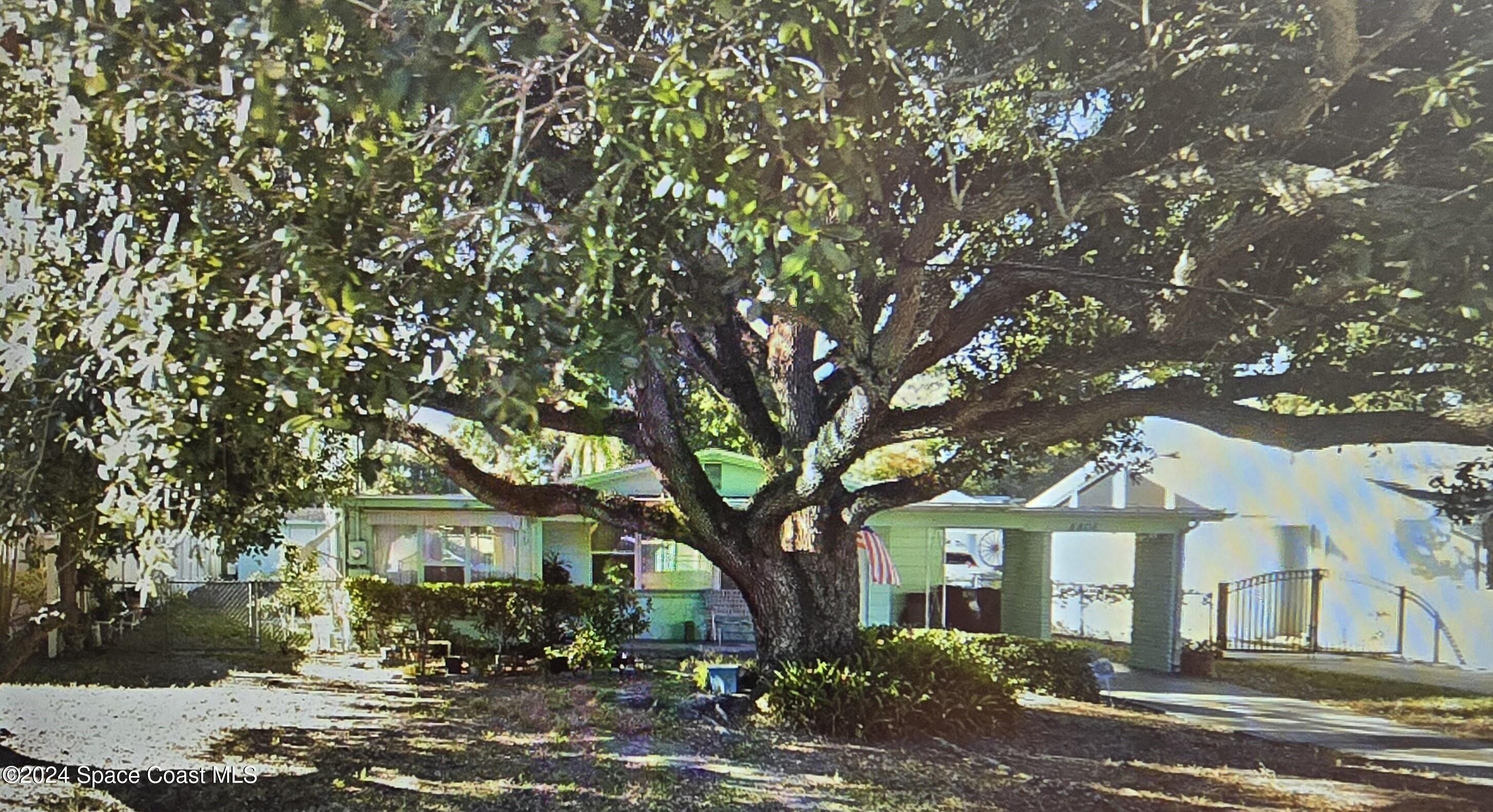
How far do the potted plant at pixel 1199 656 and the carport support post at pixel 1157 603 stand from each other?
0.07 feet

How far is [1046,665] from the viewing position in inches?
98.9

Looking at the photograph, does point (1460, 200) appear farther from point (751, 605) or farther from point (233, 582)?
point (233, 582)

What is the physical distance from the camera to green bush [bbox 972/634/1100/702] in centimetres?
245

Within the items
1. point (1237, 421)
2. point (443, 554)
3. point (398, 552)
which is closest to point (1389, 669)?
point (1237, 421)

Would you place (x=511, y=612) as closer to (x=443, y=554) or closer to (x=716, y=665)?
(x=443, y=554)

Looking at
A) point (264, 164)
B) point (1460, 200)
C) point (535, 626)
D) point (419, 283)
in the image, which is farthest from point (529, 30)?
point (1460, 200)

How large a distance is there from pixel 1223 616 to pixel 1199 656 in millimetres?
122

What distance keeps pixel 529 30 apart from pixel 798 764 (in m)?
1.88

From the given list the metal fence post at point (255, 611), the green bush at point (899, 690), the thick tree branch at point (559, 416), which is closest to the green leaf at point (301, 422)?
the thick tree branch at point (559, 416)

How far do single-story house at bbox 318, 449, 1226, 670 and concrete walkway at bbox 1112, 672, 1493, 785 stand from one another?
93mm

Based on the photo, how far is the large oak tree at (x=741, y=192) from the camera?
166 cm

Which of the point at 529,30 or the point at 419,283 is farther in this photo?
the point at 419,283

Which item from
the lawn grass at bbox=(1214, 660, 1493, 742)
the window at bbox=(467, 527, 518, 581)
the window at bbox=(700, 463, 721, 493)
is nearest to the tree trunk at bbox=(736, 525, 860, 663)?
the window at bbox=(700, 463, 721, 493)

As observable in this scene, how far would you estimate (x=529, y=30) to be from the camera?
5.46 ft
